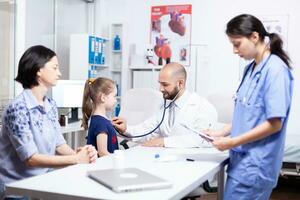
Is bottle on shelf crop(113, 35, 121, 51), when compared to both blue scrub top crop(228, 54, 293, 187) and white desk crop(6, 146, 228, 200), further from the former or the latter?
blue scrub top crop(228, 54, 293, 187)

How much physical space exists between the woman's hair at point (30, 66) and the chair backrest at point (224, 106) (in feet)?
5.87

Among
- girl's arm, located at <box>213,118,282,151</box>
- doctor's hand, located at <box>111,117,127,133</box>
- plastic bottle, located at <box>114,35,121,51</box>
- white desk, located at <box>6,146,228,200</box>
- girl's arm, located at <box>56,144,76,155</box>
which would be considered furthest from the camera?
plastic bottle, located at <box>114,35,121,51</box>

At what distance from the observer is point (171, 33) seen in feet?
16.7

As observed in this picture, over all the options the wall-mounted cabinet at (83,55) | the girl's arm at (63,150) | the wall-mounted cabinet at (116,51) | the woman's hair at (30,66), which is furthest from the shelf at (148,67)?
the woman's hair at (30,66)

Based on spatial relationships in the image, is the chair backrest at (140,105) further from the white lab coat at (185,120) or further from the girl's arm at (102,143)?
the girl's arm at (102,143)

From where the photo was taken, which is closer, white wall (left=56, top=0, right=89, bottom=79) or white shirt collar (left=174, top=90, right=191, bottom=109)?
white shirt collar (left=174, top=90, right=191, bottom=109)

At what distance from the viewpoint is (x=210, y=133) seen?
77.7 inches

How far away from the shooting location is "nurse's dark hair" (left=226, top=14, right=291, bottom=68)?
5.27 feet

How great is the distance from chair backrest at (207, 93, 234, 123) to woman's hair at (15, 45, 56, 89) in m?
1.79

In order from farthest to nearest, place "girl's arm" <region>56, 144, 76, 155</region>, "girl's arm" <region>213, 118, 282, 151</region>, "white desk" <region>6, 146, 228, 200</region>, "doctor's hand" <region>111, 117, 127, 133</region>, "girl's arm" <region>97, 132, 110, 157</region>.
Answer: "doctor's hand" <region>111, 117, 127, 133</region> → "girl's arm" <region>97, 132, 110, 157</region> → "girl's arm" <region>56, 144, 76, 155</region> → "girl's arm" <region>213, 118, 282, 151</region> → "white desk" <region>6, 146, 228, 200</region>

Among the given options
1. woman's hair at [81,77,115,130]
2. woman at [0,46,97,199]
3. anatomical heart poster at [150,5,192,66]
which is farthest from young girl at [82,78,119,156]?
anatomical heart poster at [150,5,192,66]

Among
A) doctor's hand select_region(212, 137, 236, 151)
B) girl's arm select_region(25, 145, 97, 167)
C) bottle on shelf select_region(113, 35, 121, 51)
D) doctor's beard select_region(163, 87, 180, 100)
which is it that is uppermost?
bottle on shelf select_region(113, 35, 121, 51)

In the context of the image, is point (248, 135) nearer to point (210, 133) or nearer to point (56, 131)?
point (210, 133)

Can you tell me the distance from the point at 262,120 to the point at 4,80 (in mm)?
2743
